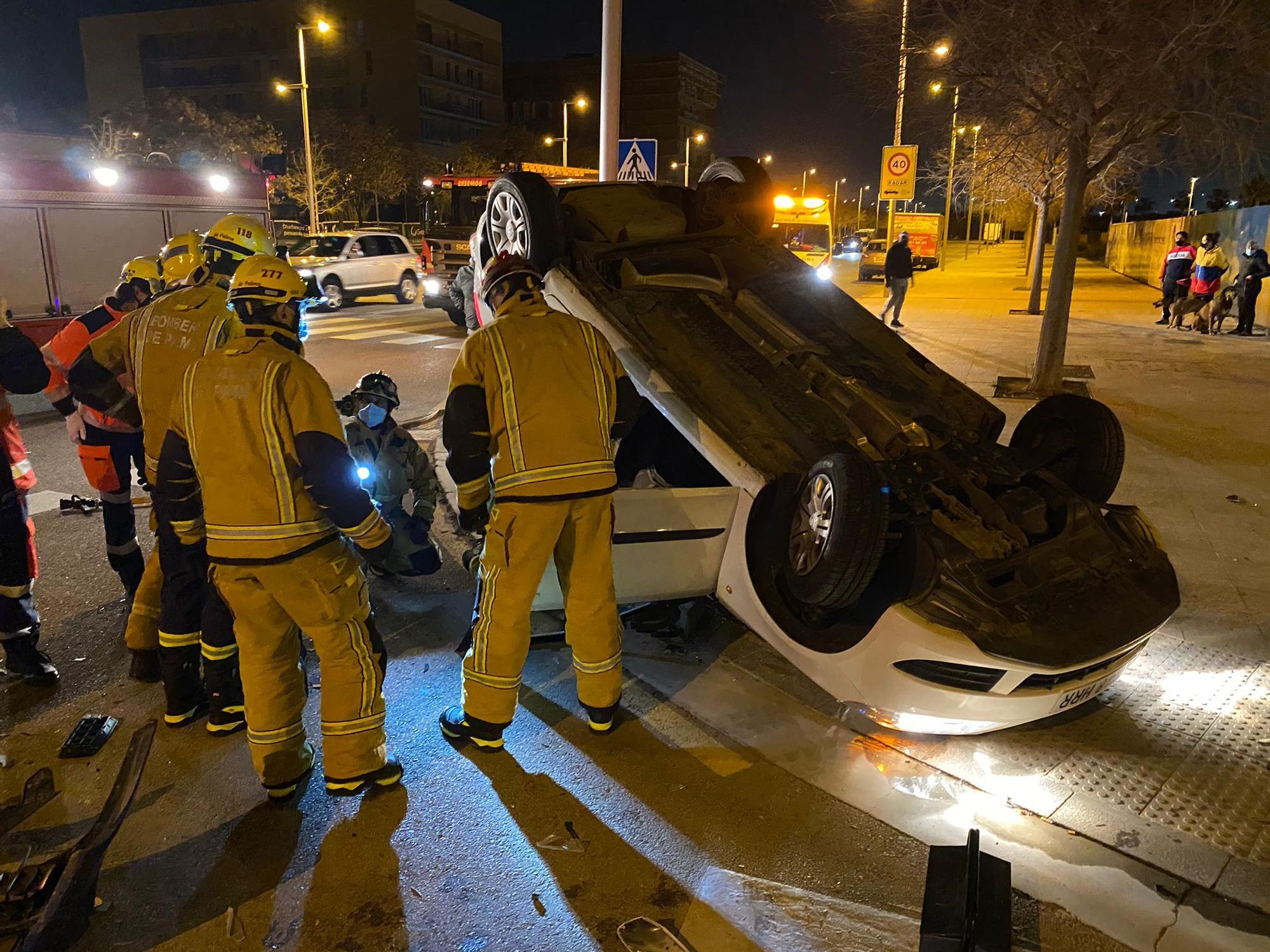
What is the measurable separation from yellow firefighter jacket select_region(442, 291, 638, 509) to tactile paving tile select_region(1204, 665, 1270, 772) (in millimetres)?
2708

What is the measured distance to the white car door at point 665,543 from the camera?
3662mm

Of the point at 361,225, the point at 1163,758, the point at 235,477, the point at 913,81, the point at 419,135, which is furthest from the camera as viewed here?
the point at 419,135

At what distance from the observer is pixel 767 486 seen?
3.53 metres

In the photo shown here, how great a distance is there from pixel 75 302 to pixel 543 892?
33.1 ft

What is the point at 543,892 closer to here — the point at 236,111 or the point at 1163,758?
the point at 1163,758

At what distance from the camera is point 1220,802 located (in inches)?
127

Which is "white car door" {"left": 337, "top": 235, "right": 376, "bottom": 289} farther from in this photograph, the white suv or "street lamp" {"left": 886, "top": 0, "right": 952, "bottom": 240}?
"street lamp" {"left": 886, "top": 0, "right": 952, "bottom": 240}

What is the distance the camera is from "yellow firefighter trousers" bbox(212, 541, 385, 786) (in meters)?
3.02

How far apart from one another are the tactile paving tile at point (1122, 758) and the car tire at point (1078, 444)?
39.0 inches

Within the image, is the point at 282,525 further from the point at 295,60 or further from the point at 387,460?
the point at 295,60

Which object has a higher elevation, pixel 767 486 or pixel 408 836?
pixel 767 486

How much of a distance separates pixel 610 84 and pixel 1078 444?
6.00m

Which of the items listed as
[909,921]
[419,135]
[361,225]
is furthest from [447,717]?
[419,135]

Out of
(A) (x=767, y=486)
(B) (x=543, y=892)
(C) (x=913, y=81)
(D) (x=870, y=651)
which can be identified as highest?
(C) (x=913, y=81)
